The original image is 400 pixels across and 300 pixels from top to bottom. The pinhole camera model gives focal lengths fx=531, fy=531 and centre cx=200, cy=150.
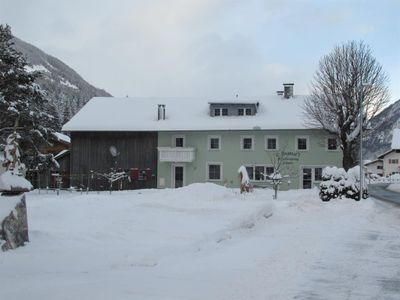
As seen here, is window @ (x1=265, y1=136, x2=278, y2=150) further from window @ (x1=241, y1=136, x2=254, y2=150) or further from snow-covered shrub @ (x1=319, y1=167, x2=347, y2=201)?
snow-covered shrub @ (x1=319, y1=167, x2=347, y2=201)

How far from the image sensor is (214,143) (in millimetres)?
50219

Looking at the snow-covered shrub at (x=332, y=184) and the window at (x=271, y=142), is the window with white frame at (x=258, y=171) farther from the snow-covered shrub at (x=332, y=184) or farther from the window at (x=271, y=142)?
the snow-covered shrub at (x=332, y=184)

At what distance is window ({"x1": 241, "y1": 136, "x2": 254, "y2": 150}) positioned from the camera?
4956 cm

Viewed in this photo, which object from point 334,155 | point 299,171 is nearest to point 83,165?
point 299,171

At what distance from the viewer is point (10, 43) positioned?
39.1 meters

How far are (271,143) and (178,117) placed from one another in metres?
9.39

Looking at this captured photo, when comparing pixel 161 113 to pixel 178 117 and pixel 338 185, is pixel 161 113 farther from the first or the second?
pixel 338 185

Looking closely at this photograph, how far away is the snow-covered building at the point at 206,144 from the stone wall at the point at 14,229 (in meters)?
37.7

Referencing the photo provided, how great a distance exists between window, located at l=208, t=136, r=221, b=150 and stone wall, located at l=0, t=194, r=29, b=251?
39546 millimetres

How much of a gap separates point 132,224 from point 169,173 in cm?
3605

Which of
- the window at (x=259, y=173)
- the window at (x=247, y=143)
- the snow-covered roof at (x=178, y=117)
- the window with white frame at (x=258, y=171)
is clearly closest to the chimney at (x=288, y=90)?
the snow-covered roof at (x=178, y=117)

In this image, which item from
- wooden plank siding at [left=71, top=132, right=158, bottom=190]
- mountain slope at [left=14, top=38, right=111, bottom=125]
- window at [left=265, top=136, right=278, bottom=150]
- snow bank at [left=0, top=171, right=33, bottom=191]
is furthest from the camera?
mountain slope at [left=14, top=38, right=111, bottom=125]

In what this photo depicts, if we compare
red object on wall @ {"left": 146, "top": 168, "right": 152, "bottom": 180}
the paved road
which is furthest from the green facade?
the paved road

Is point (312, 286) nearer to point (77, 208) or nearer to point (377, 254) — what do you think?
point (377, 254)
